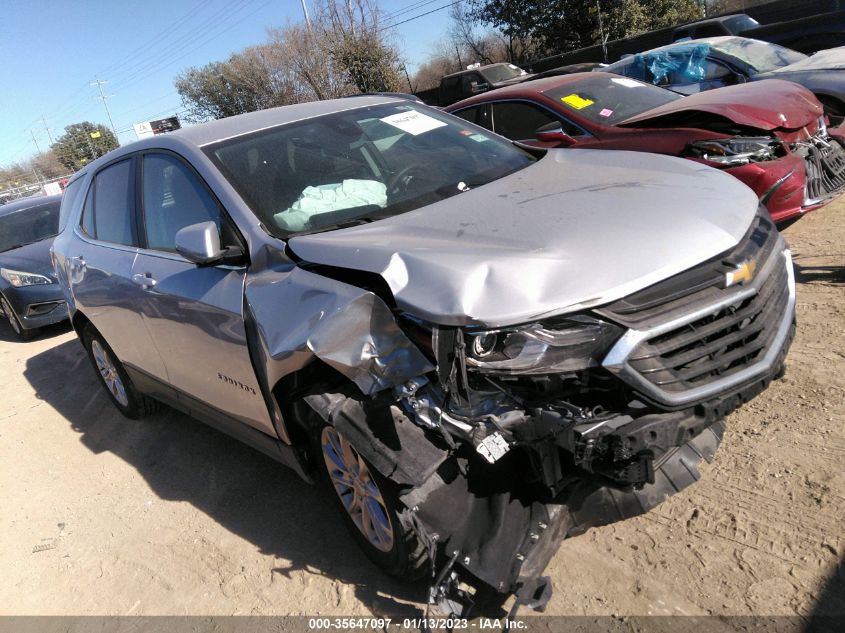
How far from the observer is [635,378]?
210cm

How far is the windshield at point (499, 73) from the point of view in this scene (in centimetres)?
1816

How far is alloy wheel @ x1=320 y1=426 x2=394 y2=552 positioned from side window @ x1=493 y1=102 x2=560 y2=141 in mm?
4666

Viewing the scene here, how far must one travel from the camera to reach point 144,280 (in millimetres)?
3695

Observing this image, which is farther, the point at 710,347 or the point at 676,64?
the point at 676,64

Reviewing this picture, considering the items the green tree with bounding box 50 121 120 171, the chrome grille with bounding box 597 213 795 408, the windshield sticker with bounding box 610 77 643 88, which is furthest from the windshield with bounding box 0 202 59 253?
the green tree with bounding box 50 121 120 171

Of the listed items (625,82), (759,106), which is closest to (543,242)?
(759,106)

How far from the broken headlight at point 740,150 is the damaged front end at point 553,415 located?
284cm

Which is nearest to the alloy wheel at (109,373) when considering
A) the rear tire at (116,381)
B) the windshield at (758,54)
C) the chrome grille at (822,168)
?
the rear tire at (116,381)

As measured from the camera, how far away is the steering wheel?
324cm

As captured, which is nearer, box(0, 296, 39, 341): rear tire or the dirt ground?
the dirt ground

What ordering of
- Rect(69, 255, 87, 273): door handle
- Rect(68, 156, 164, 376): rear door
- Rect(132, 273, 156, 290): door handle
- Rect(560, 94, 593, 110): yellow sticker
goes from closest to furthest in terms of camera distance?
Rect(132, 273, 156, 290): door handle
Rect(68, 156, 164, 376): rear door
Rect(69, 255, 87, 273): door handle
Rect(560, 94, 593, 110): yellow sticker

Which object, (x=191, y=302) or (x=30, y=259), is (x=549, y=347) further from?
(x=30, y=259)

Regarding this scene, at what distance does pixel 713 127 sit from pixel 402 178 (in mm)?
3266

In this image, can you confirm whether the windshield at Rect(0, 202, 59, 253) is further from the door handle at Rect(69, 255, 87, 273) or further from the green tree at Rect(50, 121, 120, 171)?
the green tree at Rect(50, 121, 120, 171)
